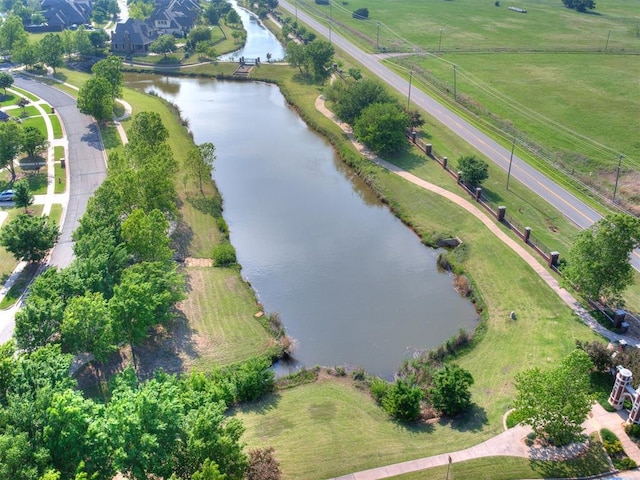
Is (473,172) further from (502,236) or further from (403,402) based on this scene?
(403,402)

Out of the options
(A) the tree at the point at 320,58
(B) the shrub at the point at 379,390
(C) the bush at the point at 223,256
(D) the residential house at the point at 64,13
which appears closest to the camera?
(B) the shrub at the point at 379,390

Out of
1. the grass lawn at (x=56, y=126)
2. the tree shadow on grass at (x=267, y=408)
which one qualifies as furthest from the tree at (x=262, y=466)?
the grass lawn at (x=56, y=126)

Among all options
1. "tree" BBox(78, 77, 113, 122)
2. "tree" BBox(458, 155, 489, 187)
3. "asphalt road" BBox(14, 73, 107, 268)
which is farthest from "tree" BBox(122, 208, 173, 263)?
"tree" BBox(78, 77, 113, 122)

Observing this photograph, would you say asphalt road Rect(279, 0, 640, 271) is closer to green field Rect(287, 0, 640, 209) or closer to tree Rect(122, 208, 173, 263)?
green field Rect(287, 0, 640, 209)

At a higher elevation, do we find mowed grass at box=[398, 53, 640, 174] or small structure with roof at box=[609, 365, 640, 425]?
mowed grass at box=[398, 53, 640, 174]

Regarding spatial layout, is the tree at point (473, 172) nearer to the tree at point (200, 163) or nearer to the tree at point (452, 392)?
the tree at point (200, 163)

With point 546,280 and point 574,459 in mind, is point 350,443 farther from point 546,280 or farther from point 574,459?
point 546,280

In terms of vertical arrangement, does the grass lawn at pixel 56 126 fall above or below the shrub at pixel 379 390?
above
